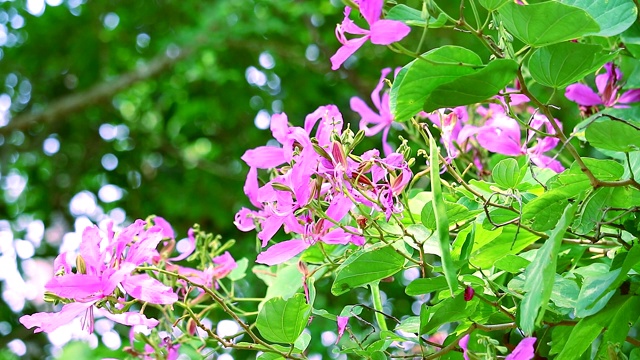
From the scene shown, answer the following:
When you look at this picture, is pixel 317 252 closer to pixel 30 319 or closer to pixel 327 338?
pixel 30 319

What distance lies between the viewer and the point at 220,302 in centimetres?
57

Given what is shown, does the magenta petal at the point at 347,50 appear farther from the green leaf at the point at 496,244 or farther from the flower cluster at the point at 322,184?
the green leaf at the point at 496,244

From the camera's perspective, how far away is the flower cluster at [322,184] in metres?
0.50

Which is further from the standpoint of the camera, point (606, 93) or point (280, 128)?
point (606, 93)

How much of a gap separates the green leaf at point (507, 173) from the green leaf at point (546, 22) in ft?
0.37

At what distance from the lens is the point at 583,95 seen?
709mm

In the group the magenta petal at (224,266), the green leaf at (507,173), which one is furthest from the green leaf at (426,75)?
the magenta petal at (224,266)

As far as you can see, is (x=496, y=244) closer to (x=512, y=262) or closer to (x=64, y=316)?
(x=512, y=262)

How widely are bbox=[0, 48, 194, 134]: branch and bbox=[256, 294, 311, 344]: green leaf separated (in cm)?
216

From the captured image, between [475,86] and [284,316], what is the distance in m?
0.20

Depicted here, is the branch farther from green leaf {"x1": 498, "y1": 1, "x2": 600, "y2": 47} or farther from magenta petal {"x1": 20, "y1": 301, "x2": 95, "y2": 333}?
green leaf {"x1": 498, "y1": 1, "x2": 600, "y2": 47}

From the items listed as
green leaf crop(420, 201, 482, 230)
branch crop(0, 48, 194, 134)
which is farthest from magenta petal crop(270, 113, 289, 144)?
branch crop(0, 48, 194, 134)

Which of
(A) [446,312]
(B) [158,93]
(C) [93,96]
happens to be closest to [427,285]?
(A) [446,312]

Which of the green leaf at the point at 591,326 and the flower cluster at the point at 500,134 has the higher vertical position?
the green leaf at the point at 591,326
